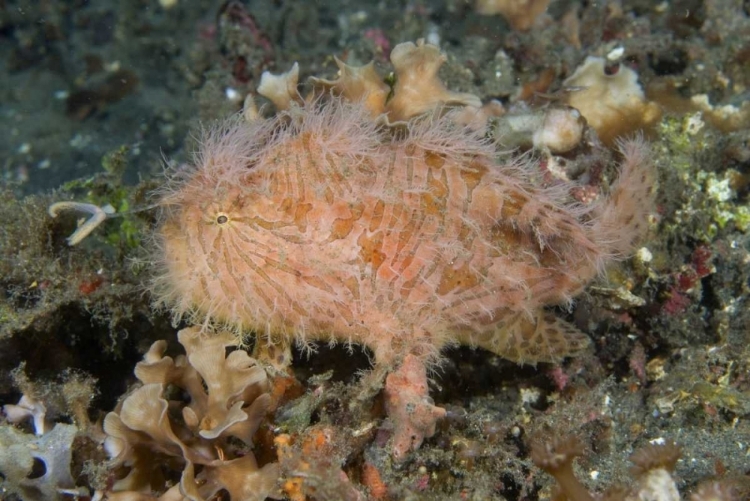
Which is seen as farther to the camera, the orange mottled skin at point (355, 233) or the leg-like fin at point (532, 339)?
the leg-like fin at point (532, 339)

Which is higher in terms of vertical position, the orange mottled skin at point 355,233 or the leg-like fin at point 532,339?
the orange mottled skin at point 355,233

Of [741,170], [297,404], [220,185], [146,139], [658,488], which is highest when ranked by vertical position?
[220,185]

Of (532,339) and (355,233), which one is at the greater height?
(355,233)

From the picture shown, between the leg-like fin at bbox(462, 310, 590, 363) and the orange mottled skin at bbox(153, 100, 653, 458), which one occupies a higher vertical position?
the orange mottled skin at bbox(153, 100, 653, 458)

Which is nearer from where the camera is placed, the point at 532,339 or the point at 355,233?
the point at 355,233

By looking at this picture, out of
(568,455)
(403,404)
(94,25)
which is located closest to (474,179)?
(403,404)

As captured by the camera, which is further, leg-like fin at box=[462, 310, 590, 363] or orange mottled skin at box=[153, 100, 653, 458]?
leg-like fin at box=[462, 310, 590, 363]

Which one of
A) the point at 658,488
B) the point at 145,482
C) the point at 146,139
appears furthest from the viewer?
the point at 146,139

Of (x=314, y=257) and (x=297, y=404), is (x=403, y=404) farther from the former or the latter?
(x=314, y=257)
